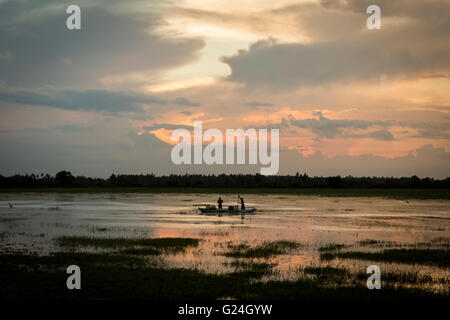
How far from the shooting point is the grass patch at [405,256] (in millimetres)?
23278

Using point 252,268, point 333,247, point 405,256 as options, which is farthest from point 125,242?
point 405,256

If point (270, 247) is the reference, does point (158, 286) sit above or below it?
above

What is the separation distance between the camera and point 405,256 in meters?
24.6

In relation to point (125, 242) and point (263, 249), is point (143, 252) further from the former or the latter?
point (263, 249)

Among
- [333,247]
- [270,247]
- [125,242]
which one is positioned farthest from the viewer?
[125,242]

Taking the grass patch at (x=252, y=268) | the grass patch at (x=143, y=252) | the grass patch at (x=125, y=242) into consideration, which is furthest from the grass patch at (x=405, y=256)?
the grass patch at (x=143, y=252)

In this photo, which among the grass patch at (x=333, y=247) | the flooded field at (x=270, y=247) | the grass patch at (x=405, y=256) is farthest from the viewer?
the grass patch at (x=333, y=247)

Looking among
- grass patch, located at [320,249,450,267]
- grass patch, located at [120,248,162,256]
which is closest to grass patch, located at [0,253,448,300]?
grass patch, located at [120,248,162,256]

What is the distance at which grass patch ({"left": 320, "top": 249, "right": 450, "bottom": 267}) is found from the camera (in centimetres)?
2328

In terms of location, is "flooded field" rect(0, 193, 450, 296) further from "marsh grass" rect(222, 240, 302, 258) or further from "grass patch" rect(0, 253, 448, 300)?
"grass patch" rect(0, 253, 448, 300)

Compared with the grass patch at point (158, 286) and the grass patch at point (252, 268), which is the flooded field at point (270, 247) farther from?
the grass patch at point (158, 286)

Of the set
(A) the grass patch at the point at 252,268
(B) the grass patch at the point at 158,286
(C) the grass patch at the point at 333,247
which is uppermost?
(B) the grass patch at the point at 158,286
